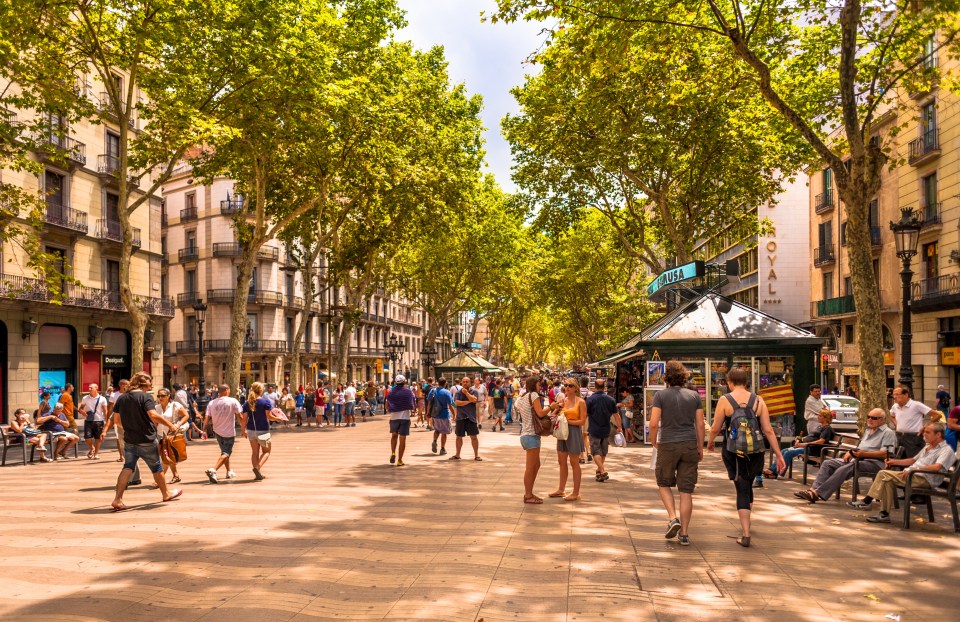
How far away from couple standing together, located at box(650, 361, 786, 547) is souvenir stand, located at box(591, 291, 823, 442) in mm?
9707

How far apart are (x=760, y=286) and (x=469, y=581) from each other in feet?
→ 136

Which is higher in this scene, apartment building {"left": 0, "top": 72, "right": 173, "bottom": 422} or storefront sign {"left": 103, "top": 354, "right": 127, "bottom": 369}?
apartment building {"left": 0, "top": 72, "right": 173, "bottom": 422}

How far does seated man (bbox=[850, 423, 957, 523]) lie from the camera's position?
852cm

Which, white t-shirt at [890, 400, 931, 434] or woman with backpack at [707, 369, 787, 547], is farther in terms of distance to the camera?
→ white t-shirt at [890, 400, 931, 434]

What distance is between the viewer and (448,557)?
6.80 m

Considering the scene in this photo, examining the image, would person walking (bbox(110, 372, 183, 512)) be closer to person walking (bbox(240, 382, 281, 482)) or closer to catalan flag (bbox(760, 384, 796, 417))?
person walking (bbox(240, 382, 281, 482))

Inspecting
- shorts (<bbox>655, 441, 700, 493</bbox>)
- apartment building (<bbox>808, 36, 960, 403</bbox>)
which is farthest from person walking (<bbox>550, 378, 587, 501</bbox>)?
apartment building (<bbox>808, 36, 960, 403</bbox>)

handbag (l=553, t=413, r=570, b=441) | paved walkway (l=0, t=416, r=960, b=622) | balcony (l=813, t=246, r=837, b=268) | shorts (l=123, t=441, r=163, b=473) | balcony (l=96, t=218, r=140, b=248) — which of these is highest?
balcony (l=96, t=218, r=140, b=248)

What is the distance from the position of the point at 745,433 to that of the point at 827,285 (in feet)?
114

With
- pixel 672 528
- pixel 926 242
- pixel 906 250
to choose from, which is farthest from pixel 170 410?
pixel 926 242

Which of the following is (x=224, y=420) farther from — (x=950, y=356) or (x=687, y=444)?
(x=950, y=356)

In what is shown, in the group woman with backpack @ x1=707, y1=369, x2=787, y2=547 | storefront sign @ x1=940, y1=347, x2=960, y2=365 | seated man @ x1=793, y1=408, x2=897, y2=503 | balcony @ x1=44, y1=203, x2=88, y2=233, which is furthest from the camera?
balcony @ x1=44, y1=203, x2=88, y2=233

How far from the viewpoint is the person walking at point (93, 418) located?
667 inches

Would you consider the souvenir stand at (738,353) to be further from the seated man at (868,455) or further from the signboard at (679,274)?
the seated man at (868,455)
